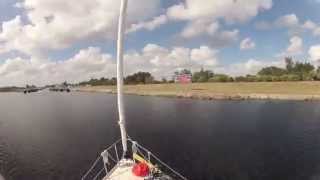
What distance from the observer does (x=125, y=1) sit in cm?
3300

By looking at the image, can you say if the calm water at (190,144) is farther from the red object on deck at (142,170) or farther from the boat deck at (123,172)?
the red object on deck at (142,170)

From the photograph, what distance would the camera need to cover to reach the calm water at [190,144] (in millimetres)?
50156

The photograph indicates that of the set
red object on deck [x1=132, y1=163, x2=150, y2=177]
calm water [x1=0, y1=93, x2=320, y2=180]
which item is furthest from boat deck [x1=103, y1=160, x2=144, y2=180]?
calm water [x1=0, y1=93, x2=320, y2=180]

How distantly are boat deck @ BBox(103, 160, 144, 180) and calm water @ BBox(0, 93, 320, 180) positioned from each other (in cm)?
1303

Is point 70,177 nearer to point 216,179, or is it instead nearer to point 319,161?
point 216,179

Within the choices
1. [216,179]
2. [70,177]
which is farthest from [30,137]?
[216,179]

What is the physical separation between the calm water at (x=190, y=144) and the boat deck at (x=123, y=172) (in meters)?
13.0

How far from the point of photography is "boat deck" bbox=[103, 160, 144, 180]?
32562 mm

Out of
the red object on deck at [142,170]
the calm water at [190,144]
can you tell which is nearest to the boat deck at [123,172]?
the red object on deck at [142,170]

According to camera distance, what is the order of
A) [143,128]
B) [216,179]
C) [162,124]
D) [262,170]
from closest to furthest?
1. [216,179]
2. [262,170]
3. [143,128]
4. [162,124]

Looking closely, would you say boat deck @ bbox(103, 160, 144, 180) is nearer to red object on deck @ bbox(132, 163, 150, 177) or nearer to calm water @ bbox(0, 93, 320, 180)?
red object on deck @ bbox(132, 163, 150, 177)

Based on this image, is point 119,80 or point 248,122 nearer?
point 119,80

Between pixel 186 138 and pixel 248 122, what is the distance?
27443 millimetres

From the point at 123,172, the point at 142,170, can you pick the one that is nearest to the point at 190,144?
the point at 123,172
